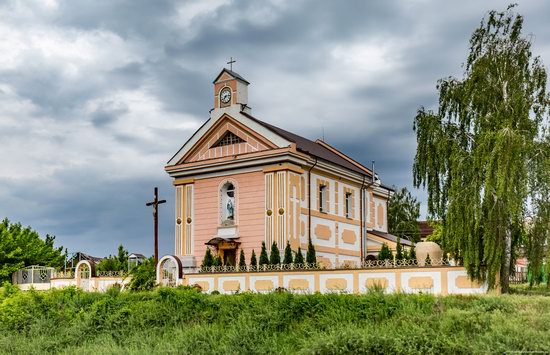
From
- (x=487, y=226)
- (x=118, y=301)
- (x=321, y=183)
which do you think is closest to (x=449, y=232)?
(x=487, y=226)

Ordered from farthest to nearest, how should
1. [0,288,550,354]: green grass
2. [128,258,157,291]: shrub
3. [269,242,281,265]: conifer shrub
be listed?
[269,242,281,265]: conifer shrub
[128,258,157,291]: shrub
[0,288,550,354]: green grass

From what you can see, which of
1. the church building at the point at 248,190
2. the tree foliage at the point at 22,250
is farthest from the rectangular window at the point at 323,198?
the tree foliage at the point at 22,250

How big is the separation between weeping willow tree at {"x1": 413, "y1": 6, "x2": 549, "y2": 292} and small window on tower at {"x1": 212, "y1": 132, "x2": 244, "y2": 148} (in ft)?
39.6

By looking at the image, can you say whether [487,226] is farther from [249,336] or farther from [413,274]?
[249,336]

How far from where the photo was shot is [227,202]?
36469 mm

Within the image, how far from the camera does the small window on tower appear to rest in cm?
3616

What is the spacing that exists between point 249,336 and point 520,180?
1066 centimetres

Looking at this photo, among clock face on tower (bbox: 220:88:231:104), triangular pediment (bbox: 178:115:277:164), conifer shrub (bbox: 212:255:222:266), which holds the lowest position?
conifer shrub (bbox: 212:255:222:266)

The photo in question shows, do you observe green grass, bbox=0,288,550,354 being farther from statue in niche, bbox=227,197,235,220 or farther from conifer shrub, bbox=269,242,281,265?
statue in niche, bbox=227,197,235,220

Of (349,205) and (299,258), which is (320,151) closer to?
(349,205)

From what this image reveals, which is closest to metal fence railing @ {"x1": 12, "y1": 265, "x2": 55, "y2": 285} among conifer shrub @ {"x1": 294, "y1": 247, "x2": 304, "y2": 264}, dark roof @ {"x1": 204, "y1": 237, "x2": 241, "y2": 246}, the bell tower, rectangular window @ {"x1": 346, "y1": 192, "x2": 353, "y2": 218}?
dark roof @ {"x1": 204, "y1": 237, "x2": 241, "y2": 246}

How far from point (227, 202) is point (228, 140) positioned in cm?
317

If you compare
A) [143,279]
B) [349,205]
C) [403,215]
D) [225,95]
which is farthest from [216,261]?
[403,215]

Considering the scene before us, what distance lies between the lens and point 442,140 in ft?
82.6
